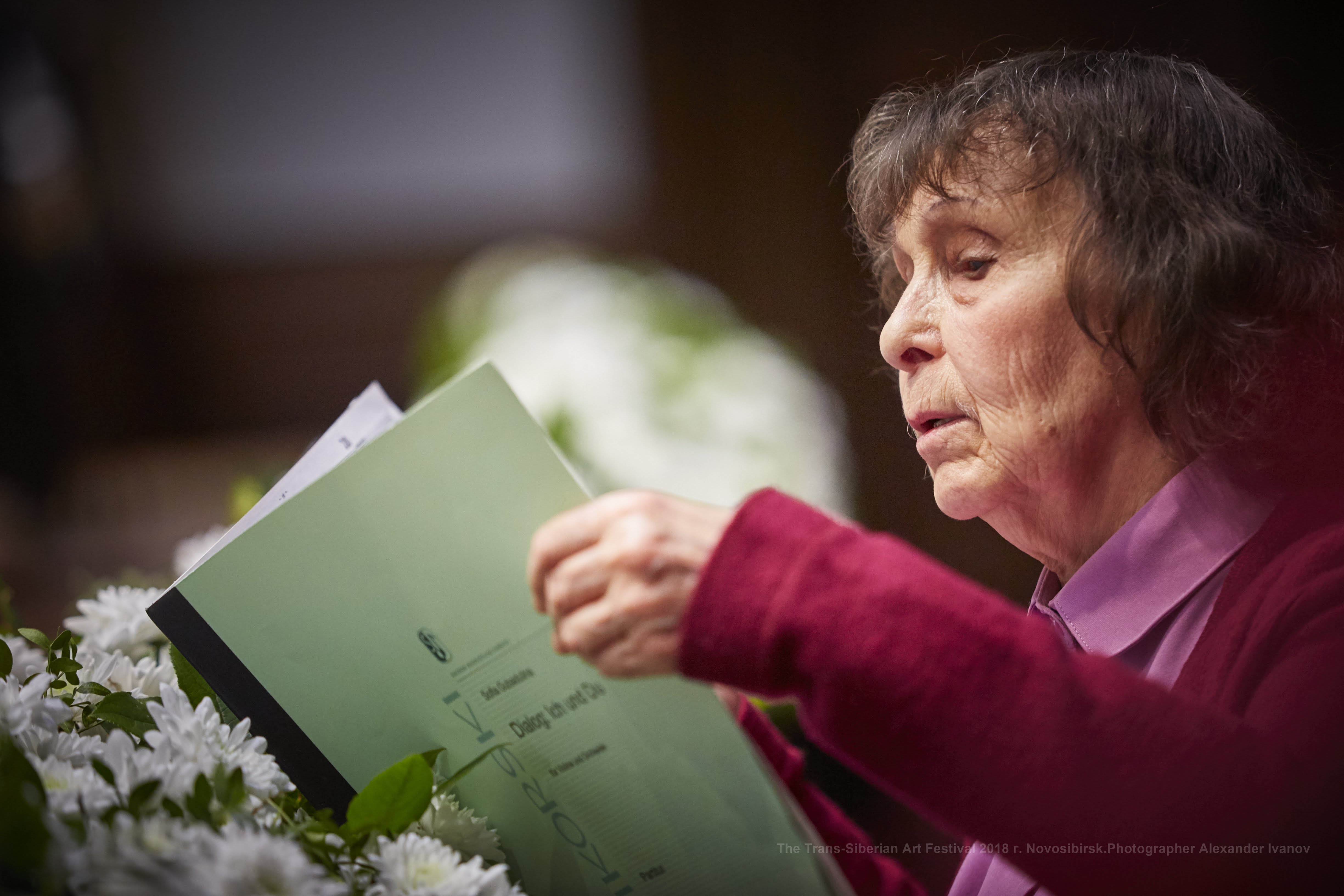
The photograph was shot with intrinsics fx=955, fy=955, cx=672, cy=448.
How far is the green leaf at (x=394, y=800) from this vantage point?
481 millimetres

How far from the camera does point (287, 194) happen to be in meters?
3.14

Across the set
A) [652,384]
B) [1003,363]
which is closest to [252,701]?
[1003,363]

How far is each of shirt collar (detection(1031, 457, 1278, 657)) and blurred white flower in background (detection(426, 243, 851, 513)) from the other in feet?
2.05

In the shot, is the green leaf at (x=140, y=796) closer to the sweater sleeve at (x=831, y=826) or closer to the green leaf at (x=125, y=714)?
the green leaf at (x=125, y=714)

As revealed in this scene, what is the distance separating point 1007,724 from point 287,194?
3.21 meters

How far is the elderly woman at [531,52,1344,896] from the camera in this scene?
0.42 metres

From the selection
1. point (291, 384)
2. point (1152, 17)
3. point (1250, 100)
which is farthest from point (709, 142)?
point (1250, 100)

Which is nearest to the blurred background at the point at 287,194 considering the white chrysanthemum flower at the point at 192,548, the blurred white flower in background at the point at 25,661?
the white chrysanthemum flower at the point at 192,548

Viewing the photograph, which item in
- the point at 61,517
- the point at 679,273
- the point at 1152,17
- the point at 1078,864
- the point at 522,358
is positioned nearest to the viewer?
the point at 1078,864

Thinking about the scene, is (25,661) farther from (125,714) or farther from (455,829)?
(455,829)

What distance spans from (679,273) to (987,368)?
2097 millimetres

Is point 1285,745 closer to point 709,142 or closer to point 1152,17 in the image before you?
point 1152,17

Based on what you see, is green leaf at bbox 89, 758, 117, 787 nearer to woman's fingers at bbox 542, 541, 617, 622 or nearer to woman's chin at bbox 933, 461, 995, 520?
woman's fingers at bbox 542, 541, 617, 622

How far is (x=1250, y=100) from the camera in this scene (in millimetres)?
691
